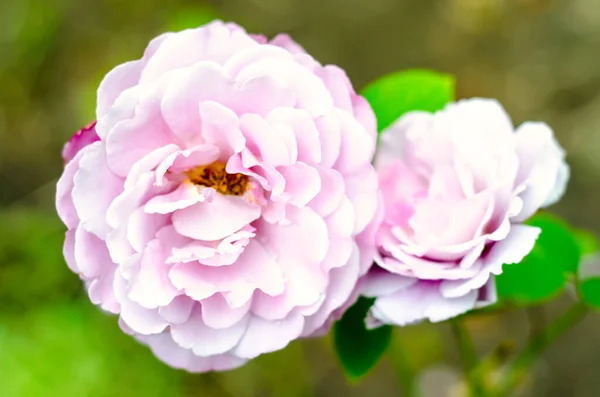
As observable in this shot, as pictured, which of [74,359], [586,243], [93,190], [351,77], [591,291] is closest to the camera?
[93,190]

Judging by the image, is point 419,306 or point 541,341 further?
point 541,341

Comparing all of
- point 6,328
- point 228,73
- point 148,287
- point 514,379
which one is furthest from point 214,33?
point 6,328

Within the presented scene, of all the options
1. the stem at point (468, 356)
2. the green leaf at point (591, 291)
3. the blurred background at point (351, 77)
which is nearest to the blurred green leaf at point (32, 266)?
the blurred background at point (351, 77)

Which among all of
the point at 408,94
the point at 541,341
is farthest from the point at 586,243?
the point at 408,94

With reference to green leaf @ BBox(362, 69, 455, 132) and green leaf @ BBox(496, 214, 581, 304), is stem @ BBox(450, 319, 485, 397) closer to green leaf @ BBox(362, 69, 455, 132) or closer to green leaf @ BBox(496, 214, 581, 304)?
green leaf @ BBox(496, 214, 581, 304)

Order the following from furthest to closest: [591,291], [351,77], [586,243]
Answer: [351,77] → [586,243] → [591,291]

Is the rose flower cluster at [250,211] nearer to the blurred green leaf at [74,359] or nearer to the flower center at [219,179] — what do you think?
the flower center at [219,179]

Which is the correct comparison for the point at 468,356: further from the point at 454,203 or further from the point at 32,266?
the point at 32,266
